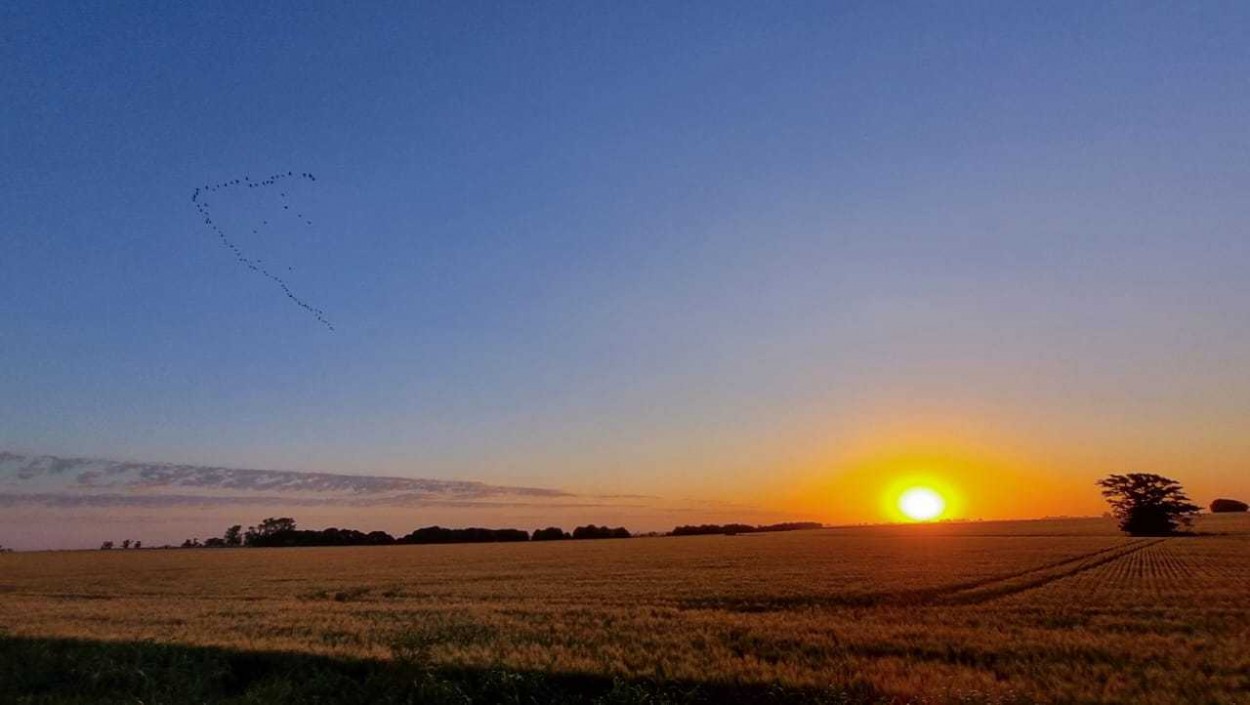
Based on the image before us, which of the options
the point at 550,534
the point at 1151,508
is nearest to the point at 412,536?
the point at 550,534

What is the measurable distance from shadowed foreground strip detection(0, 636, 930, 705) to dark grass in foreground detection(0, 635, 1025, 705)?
0.02m

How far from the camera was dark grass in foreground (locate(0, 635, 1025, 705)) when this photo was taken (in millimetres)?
12172

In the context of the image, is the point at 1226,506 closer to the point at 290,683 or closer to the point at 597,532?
the point at 597,532

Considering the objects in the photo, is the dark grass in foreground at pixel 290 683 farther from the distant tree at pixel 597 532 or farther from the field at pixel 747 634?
the distant tree at pixel 597 532

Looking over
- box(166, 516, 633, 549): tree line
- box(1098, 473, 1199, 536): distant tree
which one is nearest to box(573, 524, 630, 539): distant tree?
box(166, 516, 633, 549): tree line

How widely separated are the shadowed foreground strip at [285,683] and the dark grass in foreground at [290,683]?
0.02 metres

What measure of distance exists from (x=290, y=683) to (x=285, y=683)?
0.10 meters

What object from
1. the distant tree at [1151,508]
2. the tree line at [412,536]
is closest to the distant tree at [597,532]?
the tree line at [412,536]

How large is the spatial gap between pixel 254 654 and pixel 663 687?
30.0 ft

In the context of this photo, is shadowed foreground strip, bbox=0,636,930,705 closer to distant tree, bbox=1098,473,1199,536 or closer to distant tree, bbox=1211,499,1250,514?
distant tree, bbox=1098,473,1199,536

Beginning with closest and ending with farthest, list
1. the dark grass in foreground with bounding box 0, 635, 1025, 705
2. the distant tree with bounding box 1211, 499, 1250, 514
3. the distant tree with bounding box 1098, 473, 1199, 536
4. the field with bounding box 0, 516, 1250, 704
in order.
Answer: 1. the dark grass in foreground with bounding box 0, 635, 1025, 705
2. the field with bounding box 0, 516, 1250, 704
3. the distant tree with bounding box 1098, 473, 1199, 536
4. the distant tree with bounding box 1211, 499, 1250, 514

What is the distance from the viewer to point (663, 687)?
1245cm

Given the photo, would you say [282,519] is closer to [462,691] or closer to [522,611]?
[522,611]

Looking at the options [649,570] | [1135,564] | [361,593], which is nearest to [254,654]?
[361,593]
